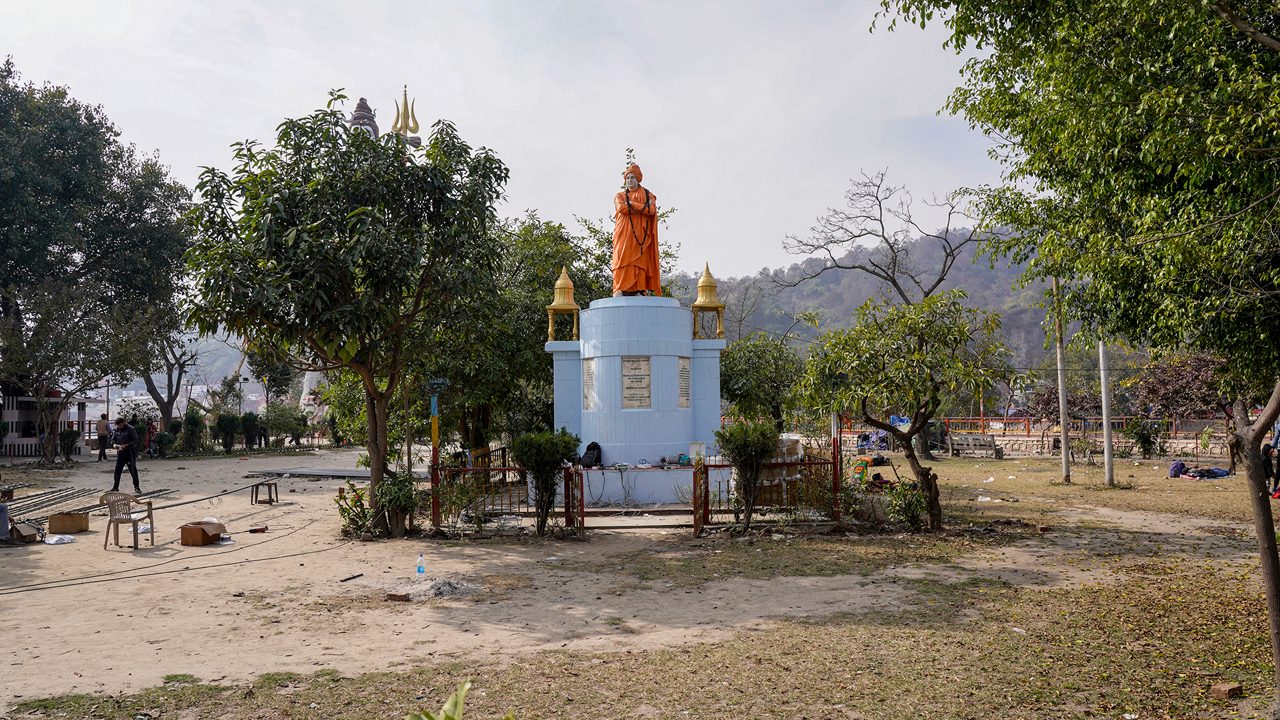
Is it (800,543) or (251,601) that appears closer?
(251,601)

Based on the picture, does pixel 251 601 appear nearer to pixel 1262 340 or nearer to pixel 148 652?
pixel 148 652

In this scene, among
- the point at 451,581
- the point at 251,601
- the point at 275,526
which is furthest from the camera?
the point at 275,526

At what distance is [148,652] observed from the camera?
20.9 feet

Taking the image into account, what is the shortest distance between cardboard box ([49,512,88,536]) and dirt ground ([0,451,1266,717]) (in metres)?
0.41

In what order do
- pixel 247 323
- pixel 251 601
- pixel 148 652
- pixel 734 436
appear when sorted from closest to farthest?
1. pixel 148 652
2. pixel 251 601
3. pixel 247 323
4. pixel 734 436

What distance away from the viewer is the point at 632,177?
1722 centimetres

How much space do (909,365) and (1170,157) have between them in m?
5.45

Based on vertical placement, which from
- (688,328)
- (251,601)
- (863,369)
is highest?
(688,328)

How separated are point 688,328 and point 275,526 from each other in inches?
322

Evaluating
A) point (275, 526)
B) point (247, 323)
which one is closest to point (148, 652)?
point (247, 323)

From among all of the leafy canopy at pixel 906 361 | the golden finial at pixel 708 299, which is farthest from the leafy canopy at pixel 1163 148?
the golden finial at pixel 708 299

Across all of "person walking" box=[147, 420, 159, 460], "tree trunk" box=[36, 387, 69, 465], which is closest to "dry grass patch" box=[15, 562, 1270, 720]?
"tree trunk" box=[36, 387, 69, 465]

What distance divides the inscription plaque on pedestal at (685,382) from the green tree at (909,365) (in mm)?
3887

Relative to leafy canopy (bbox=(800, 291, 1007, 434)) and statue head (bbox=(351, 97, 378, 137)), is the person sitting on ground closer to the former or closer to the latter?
leafy canopy (bbox=(800, 291, 1007, 434))
